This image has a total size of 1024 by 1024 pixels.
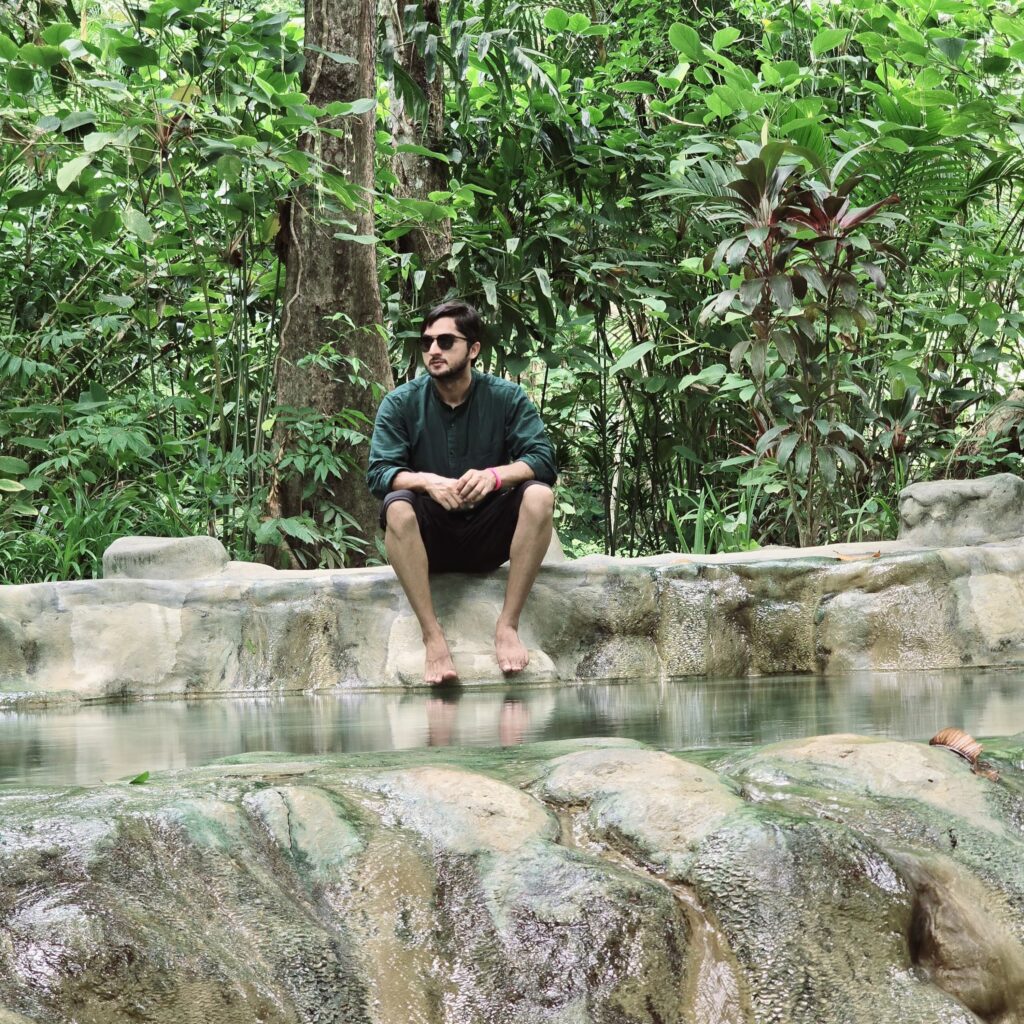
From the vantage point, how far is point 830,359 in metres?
6.08

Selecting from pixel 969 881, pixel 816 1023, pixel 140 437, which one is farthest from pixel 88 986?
pixel 140 437

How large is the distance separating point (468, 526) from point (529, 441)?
0.42 metres

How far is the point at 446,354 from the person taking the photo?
4.92m

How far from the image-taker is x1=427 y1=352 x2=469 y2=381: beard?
4.93 meters

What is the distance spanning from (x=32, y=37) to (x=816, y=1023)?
5672mm

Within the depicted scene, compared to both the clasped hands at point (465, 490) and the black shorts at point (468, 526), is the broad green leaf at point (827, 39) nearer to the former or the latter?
the black shorts at point (468, 526)

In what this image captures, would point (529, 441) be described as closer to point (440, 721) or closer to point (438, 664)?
point (438, 664)

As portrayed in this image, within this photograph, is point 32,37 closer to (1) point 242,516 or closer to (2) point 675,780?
(1) point 242,516

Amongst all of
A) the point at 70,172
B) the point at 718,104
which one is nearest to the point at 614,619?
the point at 70,172

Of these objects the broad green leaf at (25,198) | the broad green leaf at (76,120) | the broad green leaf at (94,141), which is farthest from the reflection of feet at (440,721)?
the broad green leaf at (25,198)

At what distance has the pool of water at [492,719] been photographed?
9.38 ft

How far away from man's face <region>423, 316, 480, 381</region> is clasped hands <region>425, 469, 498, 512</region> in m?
0.45

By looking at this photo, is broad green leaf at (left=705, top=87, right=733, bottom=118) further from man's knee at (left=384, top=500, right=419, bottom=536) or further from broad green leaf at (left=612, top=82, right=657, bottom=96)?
man's knee at (left=384, top=500, right=419, bottom=536)

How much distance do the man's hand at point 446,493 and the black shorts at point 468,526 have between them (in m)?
0.10
